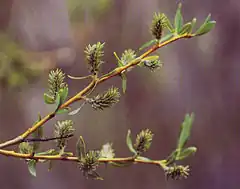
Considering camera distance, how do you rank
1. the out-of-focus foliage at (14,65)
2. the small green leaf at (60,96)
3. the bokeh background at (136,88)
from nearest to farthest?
the small green leaf at (60,96), the out-of-focus foliage at (14,65), the bokeh background at (136,88)

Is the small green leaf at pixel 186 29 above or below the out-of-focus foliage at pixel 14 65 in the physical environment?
below

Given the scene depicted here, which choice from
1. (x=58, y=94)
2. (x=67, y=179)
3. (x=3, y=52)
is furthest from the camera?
(x=67, y=179)

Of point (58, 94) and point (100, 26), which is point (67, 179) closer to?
point (100, 26)

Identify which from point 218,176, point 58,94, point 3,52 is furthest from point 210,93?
point 58,94

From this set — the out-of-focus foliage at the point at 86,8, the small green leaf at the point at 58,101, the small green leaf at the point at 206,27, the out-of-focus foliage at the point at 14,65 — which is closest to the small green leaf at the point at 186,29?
the small green leaf at the point at 206,27

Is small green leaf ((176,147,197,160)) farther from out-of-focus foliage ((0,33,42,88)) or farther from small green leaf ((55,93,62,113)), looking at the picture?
out-of-focus foliage ((0,33,42,88))

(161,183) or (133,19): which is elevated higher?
(133,19)

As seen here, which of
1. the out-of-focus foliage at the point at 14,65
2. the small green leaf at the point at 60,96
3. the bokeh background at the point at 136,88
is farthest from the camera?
the bokeh background at the point at 136,88

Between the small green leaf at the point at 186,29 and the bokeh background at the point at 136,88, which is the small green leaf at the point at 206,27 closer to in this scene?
the small green leaf at the point at 186,29
